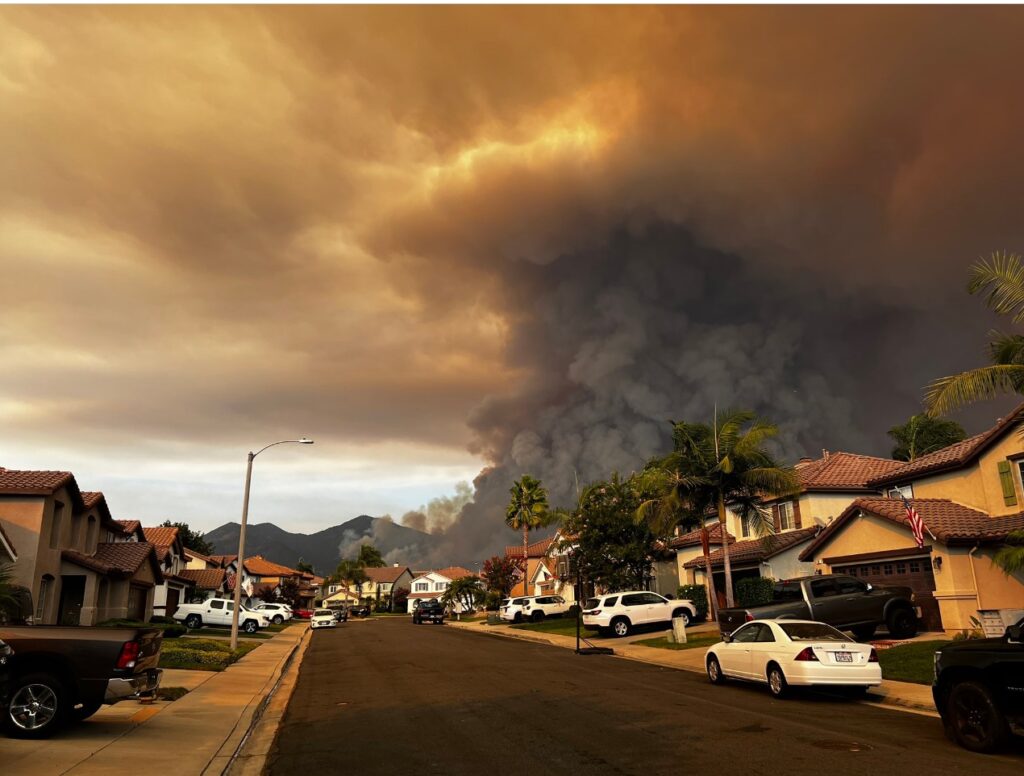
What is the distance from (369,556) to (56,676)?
Result: 126758mm

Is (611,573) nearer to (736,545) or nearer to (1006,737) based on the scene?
(736,545)

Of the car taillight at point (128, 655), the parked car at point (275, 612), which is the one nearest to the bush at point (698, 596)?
the car taillight at point (128, 655)

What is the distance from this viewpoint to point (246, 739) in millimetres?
11195

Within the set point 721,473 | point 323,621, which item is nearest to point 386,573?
point 323,621

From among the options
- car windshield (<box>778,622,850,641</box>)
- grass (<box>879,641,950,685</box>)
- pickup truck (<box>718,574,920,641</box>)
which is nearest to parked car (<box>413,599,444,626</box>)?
pickup truck (<box>718,574,920,641</box>)

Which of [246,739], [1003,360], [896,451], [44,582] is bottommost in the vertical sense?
[246,739]

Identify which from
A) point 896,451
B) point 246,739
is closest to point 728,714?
point 246,739

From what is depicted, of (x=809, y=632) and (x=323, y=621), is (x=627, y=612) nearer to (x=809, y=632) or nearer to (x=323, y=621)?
(x=809, y=632)

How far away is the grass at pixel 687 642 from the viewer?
26281 mm

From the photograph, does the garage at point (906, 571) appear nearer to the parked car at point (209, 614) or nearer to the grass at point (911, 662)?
the grass at point (911, 662)

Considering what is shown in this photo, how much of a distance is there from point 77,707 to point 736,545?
35.6 m

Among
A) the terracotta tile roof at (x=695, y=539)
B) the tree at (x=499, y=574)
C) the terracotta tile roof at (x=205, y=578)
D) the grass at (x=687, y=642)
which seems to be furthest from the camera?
the tree at (x=499, y=574)

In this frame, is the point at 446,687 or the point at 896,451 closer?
the point at 446,687

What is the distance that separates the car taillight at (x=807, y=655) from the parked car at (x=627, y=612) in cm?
1965
